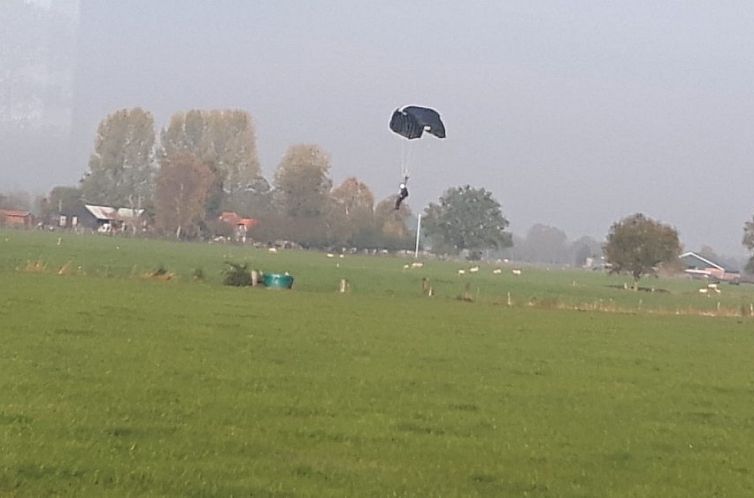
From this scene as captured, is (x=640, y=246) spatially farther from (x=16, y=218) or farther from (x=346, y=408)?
(x=16, y=218)

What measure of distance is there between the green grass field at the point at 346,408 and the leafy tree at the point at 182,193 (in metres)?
84.9

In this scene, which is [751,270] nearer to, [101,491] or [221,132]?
[221,132]

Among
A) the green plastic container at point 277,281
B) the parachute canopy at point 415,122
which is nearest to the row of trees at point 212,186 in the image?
the green plastic container at point 277,281

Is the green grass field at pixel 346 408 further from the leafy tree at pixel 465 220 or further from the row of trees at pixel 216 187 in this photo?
the leafy tree at pixel 465 220

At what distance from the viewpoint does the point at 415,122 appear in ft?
95.2

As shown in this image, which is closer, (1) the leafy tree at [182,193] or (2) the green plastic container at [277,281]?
(2) the green plastic container at [277,281]

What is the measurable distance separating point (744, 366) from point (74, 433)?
1839 cm

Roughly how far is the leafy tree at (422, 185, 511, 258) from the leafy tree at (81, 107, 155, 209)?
64.4 m

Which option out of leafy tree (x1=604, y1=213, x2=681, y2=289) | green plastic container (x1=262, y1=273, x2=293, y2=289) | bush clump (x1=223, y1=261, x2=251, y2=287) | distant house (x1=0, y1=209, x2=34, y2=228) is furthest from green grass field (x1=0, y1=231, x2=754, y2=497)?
distant house (x1=0, y1=209, x2=34, y2=228)

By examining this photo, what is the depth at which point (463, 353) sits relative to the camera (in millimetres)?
22250

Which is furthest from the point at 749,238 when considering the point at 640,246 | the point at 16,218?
the point at 16,218

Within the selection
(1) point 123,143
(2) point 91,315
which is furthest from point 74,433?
(1) point 123,143

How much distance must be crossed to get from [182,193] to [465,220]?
72.6 m

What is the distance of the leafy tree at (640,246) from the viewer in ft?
273
